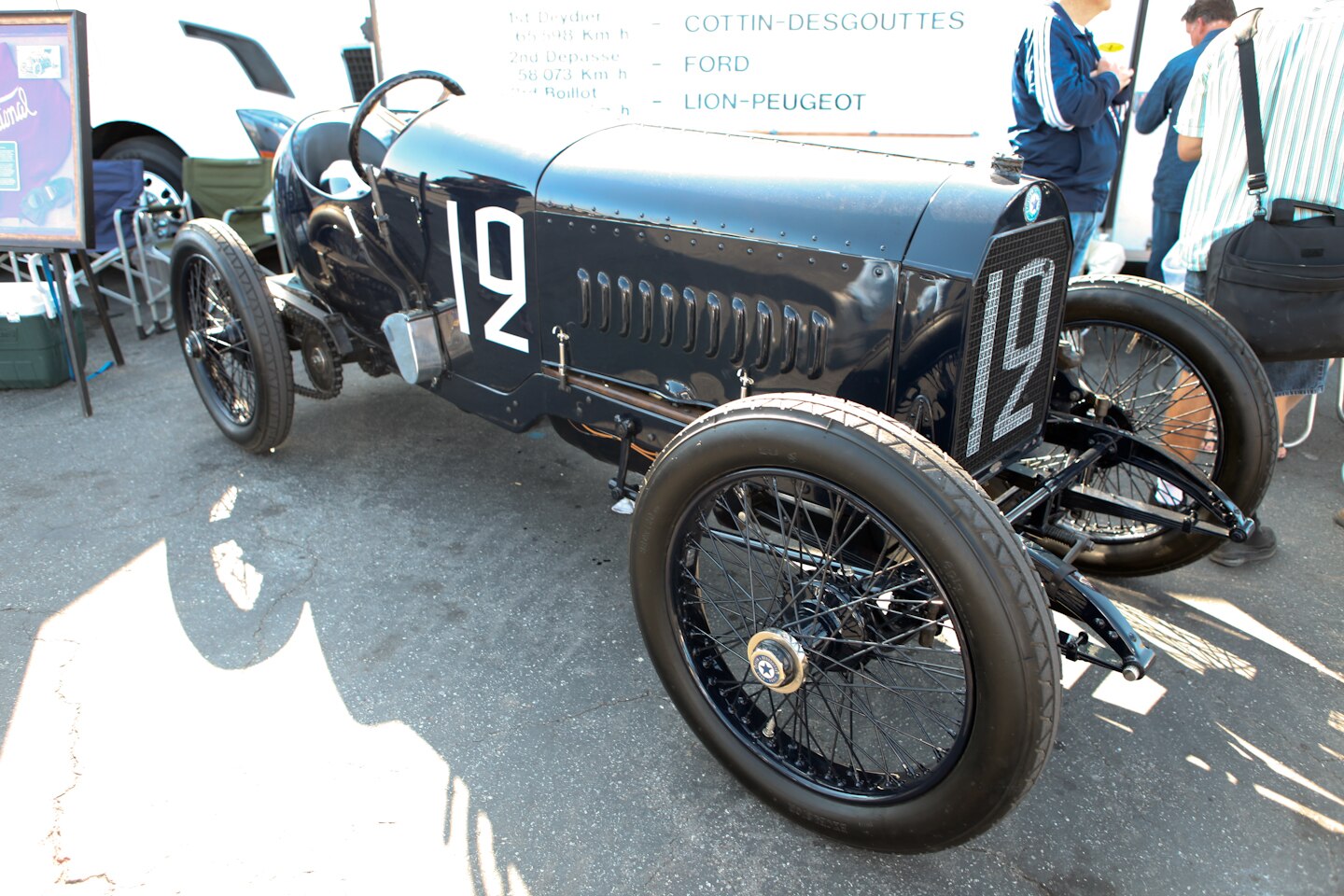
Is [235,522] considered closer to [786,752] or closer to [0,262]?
[786,752]

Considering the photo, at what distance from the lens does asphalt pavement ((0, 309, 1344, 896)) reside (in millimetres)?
2074

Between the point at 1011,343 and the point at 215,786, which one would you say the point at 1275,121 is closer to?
the point at 1011,343

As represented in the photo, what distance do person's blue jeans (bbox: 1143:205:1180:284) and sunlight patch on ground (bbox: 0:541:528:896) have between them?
4.37 metres

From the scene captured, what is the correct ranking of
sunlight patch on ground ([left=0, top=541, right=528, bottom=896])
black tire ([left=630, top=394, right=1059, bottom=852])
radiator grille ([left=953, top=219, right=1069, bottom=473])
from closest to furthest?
black tire ([left=630, top=394, right=1059, bottom=852])
sunlight patch on ground ([left=0, top=541, right=528, bottom=896])
radiator grille ([left=953, top=219, right=1069, bottom=473])

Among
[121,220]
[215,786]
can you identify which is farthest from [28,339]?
[215,786]

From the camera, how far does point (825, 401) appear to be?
186 centimetres

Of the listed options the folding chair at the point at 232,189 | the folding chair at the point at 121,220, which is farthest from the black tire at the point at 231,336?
the folding chair at the point at 232,189

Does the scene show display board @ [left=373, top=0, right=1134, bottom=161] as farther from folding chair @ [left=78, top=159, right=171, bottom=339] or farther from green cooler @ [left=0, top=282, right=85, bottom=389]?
green cooler @ [left=0, top=282, right=85, bottom=389]

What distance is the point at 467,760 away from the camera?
7.75 ft

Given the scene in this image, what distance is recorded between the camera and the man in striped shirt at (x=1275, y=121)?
9.10ft

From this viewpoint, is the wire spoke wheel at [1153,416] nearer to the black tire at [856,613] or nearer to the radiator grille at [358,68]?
the black tire at [856,613]

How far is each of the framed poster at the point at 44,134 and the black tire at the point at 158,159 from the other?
6.57 feet

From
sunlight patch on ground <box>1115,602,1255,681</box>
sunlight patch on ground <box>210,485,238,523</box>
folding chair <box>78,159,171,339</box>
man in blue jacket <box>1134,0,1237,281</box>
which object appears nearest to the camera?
sunlight patch on ground <box>1115,602,1255,681</box>

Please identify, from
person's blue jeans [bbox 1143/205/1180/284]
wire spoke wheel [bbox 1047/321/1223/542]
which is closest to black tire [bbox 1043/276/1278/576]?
wire spoke wheel [bbox 1047/321/1223/542]
